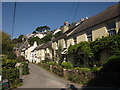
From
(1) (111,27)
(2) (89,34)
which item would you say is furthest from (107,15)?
(2) (89,34)

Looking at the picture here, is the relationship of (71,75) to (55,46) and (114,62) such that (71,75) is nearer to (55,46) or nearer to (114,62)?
(114,62)

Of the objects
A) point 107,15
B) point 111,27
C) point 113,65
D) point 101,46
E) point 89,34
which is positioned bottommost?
point 113,65

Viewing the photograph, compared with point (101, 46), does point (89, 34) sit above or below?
above

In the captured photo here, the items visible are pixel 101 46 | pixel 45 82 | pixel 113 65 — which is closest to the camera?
pixel 113 65

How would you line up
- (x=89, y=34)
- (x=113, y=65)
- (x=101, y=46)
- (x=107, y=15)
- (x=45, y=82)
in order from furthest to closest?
(x=89, y=34) < (x=107, y=15) < (x=101, y=46) < (x=45, y=82) < (x=113, y=65)

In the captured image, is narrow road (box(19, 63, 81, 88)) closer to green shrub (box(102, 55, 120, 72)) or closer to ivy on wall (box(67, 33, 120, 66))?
green shrub (box(102, 55, 120, 72))

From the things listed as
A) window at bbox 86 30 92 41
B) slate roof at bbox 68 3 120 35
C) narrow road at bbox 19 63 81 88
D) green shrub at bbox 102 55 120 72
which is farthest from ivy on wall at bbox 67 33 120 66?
narrow road at bbox 19 63 81 88

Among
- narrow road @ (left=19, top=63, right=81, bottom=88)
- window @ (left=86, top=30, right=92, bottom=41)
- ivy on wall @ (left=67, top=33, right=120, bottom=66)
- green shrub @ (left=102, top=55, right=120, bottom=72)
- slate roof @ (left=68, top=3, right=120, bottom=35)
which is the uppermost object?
slate roof @ (left=68, top=3, right=120, bottom=35)

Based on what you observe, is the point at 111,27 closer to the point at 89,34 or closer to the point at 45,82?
the point at 89,34

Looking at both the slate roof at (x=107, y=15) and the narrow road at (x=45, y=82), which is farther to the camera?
the slate roof at (x=107, y=15)

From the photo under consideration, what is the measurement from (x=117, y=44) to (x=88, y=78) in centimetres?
411

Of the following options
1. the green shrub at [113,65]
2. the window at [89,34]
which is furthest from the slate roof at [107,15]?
the green shrub at [113,65]

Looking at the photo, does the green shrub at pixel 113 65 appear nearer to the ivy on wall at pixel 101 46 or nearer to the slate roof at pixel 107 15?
the ivy on wall at pixel 101 46

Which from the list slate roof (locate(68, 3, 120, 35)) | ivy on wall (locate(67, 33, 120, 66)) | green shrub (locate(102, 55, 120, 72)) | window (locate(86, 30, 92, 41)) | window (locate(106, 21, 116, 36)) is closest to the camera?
green shrub (locate(102, 55, 120, 72))
